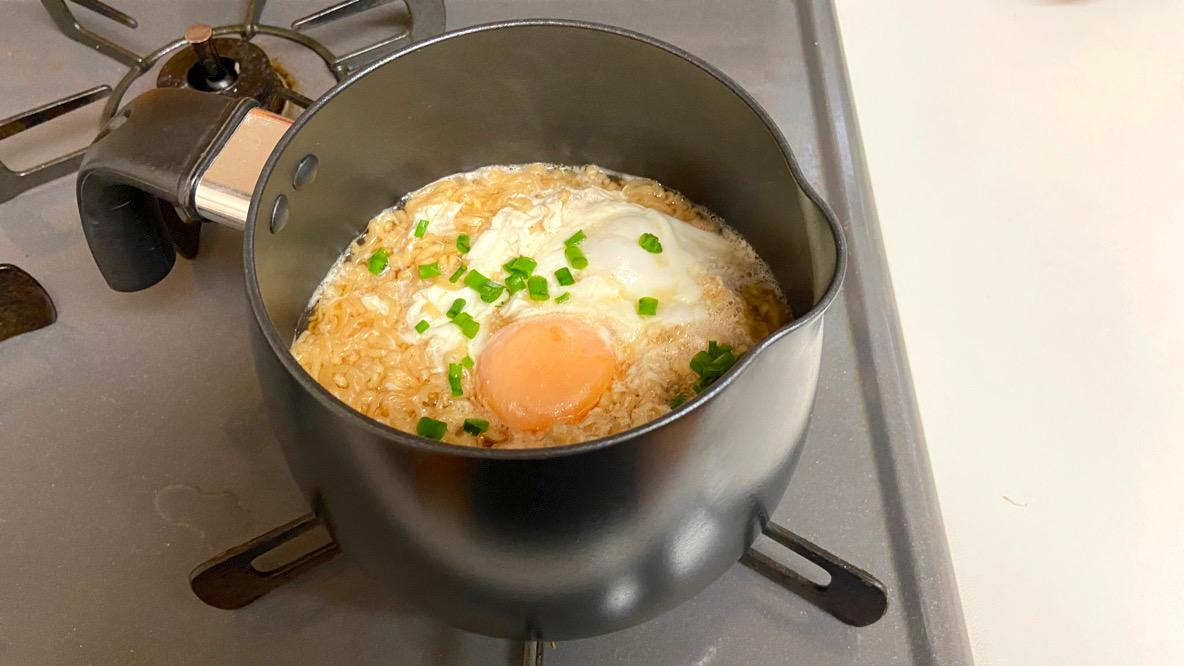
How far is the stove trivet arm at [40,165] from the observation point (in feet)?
4.35

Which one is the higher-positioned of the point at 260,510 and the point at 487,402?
the point at 487,402

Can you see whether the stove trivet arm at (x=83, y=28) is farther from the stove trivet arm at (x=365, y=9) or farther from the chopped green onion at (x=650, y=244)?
the chopped green onion at (x=650, y=244)

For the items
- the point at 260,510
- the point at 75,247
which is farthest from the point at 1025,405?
the point at 75,247

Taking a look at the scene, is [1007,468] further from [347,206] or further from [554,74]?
[347,206]

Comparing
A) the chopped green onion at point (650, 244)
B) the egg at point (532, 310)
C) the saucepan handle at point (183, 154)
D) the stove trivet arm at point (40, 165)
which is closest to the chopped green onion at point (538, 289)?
the egg at point (532, 310)

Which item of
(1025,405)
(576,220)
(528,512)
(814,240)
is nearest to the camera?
(528,512)

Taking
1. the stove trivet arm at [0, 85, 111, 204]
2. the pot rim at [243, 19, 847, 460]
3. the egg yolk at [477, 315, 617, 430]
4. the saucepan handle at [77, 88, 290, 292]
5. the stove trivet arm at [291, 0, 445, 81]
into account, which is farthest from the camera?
the stove trivet arm at [291, 0, 445, 81]

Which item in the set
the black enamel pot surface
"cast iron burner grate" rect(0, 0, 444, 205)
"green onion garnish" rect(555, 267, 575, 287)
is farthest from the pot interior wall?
"cast iron burner grate" rect(0, 0, 444, 205)

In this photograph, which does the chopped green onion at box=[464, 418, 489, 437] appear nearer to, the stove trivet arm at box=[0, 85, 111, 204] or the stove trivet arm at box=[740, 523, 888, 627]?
the stove trivet arm at box=[740, 523, 888, 627]

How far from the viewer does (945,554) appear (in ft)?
3.44

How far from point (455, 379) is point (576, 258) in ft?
0.73

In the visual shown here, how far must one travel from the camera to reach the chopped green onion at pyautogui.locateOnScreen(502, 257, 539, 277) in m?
1.07

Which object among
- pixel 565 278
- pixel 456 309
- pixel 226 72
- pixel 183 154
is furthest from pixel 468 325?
pixel 226 72

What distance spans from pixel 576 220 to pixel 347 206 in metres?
0.30
